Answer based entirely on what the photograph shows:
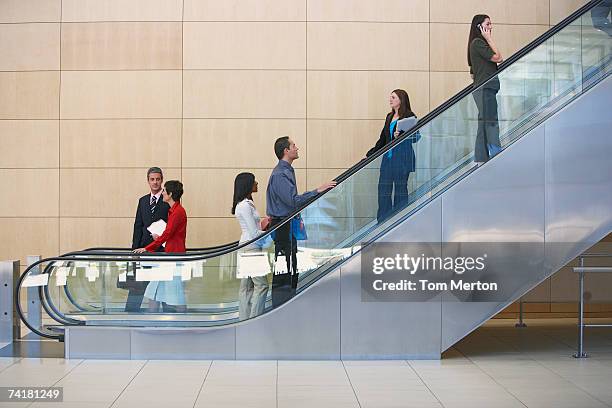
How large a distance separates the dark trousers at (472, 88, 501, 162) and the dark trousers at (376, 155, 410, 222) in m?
0.70

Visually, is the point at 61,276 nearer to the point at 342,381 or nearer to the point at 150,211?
the point at 150,211

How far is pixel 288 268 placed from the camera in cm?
828

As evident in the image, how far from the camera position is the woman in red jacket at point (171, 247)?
8.30 m

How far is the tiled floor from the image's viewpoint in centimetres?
655

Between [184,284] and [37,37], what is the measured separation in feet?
15.4

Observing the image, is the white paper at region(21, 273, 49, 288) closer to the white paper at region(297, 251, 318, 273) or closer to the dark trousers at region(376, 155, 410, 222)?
the white paper at region(297, 251, 318, 273)

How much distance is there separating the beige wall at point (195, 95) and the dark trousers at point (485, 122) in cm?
286

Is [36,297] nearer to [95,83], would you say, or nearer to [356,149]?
[95,83]

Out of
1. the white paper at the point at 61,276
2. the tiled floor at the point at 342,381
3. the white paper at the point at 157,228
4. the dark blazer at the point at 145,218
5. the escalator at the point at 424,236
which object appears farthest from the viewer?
the dark blazer at the point at 145,218

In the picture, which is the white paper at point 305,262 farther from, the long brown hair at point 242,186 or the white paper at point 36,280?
the white paper at point 36,280

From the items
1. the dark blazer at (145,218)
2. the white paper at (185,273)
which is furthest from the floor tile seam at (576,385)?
the dark blazer at (145,218)

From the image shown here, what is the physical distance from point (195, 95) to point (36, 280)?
3.47m

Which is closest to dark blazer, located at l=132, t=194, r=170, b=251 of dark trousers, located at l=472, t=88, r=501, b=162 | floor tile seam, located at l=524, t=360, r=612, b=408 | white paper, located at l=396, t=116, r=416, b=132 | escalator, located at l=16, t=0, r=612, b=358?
escalator, located at l=16, t=0, r=612, b=358

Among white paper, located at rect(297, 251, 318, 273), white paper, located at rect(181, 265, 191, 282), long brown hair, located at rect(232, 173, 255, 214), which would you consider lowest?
white paper, located at rect(181, 265, 191, 282)
